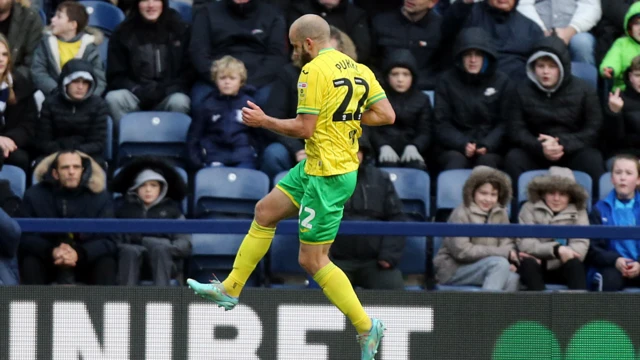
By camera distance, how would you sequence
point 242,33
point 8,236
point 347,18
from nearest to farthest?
point 8,236 → point 242,33 → point 347,18

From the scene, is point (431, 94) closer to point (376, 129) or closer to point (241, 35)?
point (376, 129)

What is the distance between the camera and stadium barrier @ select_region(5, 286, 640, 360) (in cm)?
800

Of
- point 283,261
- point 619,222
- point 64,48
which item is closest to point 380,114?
point 283,261

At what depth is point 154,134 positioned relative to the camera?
10523 millimetres

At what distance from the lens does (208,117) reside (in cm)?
1038

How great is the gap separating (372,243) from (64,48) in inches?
132

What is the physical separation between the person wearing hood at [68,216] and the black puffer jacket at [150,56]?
149cm

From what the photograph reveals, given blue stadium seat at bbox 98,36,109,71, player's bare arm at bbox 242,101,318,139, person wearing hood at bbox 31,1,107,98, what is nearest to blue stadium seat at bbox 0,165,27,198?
person wearing hood at bbox 31,1,107,98

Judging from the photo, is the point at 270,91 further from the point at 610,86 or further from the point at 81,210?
the point at 610,86

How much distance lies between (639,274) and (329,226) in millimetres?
3333

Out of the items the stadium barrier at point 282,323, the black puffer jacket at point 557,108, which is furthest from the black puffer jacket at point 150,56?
the stadium barrier at point 282,323

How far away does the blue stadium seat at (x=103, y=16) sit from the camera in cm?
1181

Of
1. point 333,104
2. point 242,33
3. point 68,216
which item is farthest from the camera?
point 242,33

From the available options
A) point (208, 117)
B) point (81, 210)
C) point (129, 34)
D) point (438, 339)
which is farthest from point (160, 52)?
point (438, 339)
